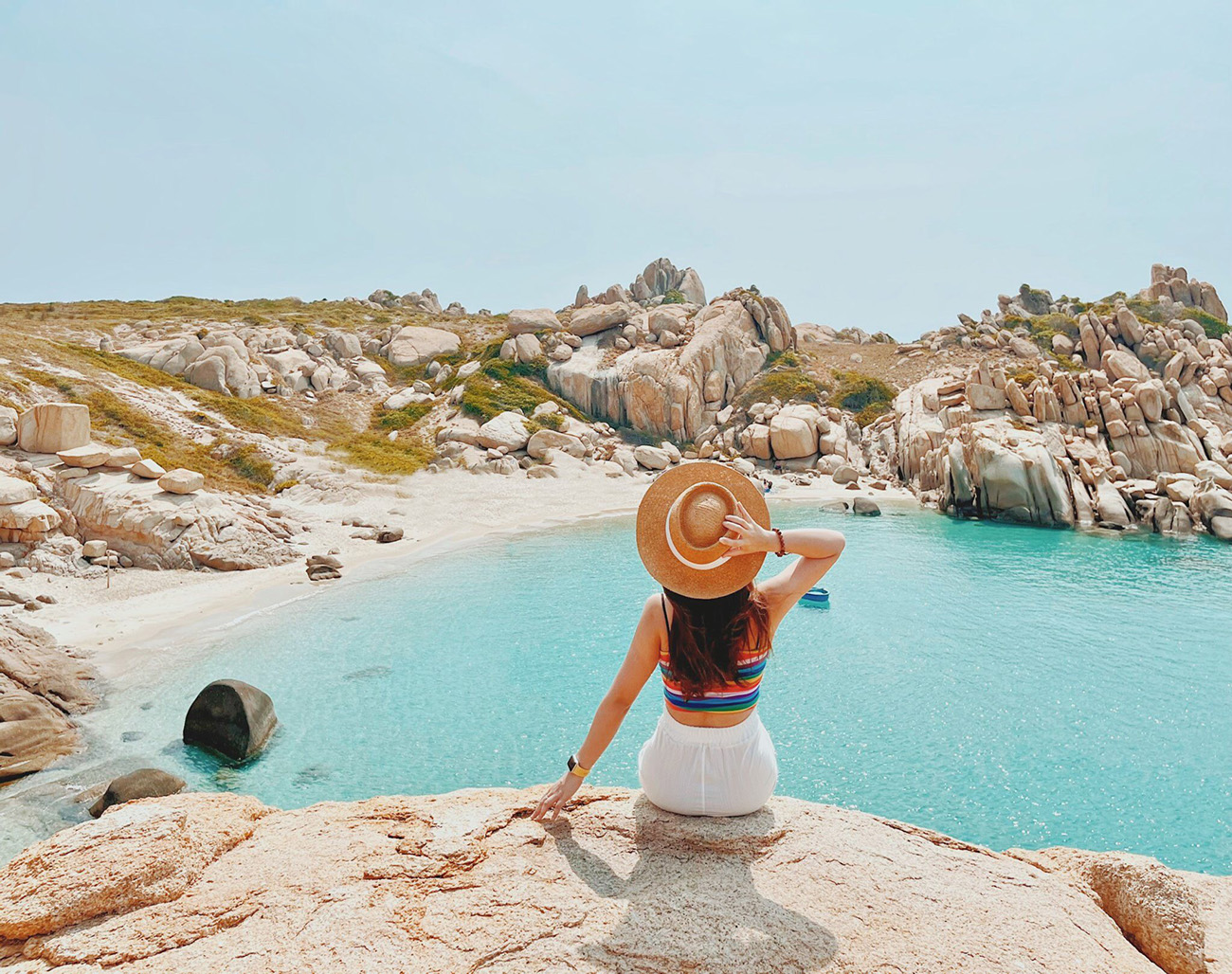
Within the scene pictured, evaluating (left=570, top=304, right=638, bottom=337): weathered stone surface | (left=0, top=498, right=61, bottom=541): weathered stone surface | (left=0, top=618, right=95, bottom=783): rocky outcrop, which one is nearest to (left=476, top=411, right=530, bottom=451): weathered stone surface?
(left=570, top=304, right=638, bottom=337): weathered stone surface

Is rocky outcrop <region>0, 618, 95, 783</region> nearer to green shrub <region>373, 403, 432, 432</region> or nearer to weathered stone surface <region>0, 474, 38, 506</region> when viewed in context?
weathered stone surface <region>0, 474, 38, 506</region>

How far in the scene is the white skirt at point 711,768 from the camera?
383 centimetres

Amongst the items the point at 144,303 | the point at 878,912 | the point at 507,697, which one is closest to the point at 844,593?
the point at 507,697

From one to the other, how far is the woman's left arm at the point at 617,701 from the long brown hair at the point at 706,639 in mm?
150

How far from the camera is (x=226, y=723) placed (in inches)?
448

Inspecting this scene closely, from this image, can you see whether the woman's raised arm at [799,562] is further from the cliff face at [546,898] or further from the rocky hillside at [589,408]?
the rocky hillside at [589,408]

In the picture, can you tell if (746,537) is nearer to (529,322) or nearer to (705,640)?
(705,640)

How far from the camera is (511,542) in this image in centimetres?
2775

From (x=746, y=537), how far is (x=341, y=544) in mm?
24461

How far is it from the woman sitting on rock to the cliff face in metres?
0.22

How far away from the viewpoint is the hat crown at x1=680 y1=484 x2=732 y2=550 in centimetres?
355

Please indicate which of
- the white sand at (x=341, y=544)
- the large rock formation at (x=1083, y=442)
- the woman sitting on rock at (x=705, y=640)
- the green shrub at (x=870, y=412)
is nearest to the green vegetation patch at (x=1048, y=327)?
the large rock formation at (x=1083, y=442)

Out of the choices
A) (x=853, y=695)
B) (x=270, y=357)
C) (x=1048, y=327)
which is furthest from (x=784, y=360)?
(x=853, y=695)

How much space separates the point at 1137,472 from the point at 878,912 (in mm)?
39548
